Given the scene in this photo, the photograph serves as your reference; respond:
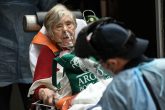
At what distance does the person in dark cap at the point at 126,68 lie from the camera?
1.92m

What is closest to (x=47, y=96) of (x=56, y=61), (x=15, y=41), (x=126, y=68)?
(x=56, y=61)

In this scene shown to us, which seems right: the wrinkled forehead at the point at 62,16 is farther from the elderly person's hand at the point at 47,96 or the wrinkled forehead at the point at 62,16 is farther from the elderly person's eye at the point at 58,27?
the elderly person's hand at the point at 47,96

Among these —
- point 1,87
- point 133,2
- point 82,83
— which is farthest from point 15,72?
point 133,2

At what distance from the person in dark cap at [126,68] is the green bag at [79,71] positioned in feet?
2.42

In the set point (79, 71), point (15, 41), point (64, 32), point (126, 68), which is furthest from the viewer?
point (15, 41)

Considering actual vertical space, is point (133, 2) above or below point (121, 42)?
below

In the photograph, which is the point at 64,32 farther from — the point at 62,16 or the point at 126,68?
the point at 126,68

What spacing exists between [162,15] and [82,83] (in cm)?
195

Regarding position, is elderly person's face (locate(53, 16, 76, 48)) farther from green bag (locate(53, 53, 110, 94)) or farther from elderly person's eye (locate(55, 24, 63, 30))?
green bag (locate(53, 53, 110, 94))

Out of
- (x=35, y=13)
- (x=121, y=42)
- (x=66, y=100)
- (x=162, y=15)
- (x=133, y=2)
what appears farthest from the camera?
(x=133, y=2)

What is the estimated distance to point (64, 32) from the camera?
299 centimetres

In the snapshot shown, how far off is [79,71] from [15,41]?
0.90 metres

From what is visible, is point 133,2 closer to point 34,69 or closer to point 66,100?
point 34,69

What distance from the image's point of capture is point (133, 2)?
526 cm
